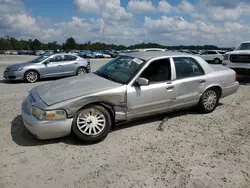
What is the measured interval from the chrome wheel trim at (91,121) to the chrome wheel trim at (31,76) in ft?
25.2

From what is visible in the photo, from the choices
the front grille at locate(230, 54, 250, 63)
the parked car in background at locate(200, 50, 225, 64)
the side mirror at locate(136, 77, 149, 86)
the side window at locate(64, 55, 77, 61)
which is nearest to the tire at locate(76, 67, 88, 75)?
the side window at locate(64, 55, 77, 61)

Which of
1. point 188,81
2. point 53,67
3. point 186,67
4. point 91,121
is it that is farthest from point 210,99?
point 53,67

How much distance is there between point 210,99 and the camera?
543 cm

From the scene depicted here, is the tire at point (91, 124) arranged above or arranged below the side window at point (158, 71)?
below

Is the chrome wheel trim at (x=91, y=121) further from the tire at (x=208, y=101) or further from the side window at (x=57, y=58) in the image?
the side window at (x=57, y=58)

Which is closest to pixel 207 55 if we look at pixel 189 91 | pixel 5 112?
pixel 189 91

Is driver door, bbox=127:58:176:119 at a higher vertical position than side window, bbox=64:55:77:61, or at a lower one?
lower

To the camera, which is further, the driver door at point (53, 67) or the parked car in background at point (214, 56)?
the parked car in background at point (214, 56)

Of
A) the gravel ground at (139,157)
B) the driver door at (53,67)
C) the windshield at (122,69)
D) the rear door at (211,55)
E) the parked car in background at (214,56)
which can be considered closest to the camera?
the gravel ground at (139,157)

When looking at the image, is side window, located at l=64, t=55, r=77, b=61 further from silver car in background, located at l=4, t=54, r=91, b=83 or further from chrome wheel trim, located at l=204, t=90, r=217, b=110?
chrome wheel trim, located at l=204, t=90, r=217, b=110

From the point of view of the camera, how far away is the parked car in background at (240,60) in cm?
941

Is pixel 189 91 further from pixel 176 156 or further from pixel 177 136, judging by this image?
pixel 176 156

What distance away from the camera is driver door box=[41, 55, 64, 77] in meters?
10.8

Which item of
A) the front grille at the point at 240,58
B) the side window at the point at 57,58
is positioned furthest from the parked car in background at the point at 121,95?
the side window at the point at 57,58
